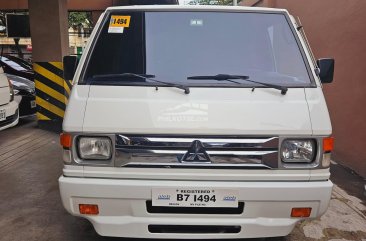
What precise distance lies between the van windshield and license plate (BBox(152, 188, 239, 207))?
82cm

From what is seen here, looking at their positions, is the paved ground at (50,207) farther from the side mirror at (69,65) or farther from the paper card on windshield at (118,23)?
the paper card on windshield at (118,23)

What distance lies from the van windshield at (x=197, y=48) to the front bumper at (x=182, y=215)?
2.59 ft

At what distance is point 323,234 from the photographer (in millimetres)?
3744

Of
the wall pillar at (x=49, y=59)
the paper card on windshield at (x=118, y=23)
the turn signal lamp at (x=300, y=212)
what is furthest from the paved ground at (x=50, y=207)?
the paper card on windshield at (x=118, y=23)

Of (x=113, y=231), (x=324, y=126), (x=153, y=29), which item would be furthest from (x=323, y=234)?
(x=153, y=29)

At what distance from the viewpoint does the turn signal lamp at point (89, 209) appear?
9.39 ft

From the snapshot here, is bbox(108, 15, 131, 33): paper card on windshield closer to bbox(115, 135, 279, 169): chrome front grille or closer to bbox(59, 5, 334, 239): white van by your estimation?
bbox(59, 5, 334, 239): white van

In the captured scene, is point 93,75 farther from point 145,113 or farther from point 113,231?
point 113,231

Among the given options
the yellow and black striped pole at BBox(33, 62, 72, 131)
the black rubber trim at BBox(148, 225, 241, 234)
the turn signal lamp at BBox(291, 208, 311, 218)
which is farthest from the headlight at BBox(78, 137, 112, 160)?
the yellow and black striped pole at BBox(33, 62, 72, 131)

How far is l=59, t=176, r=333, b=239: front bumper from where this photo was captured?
110 inches

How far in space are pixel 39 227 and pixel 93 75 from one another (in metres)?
1.60

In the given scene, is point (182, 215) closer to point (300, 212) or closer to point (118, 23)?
point (300, 212)

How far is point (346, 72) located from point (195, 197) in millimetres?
4270

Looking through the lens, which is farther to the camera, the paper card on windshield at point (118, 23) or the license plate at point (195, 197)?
the paper card on windshield at point (118, 23)
